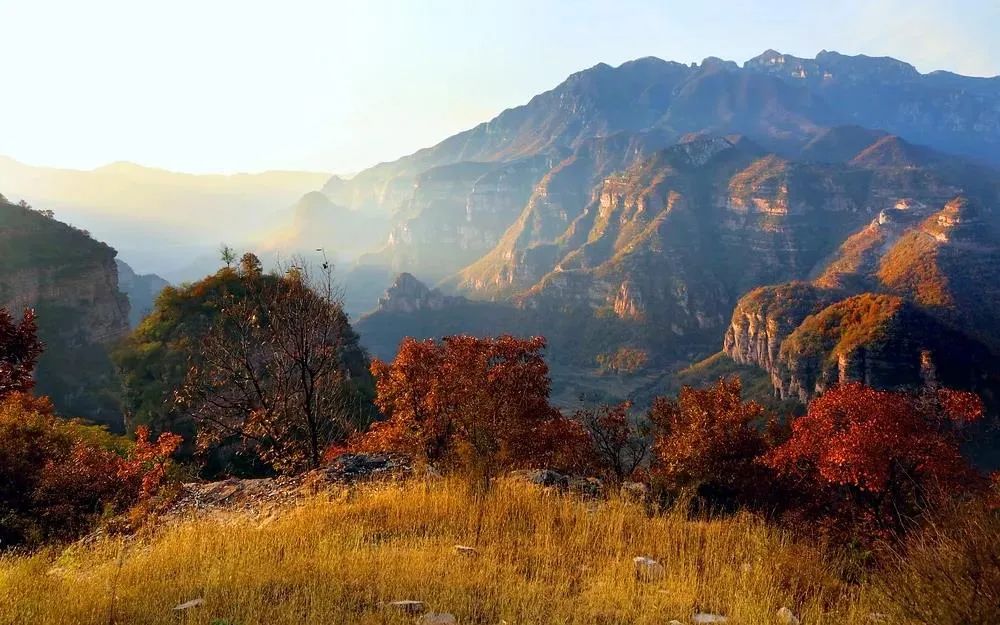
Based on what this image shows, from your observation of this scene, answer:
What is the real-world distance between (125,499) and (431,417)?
29.7ft

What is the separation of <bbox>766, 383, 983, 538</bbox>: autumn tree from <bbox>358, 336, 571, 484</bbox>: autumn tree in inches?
323

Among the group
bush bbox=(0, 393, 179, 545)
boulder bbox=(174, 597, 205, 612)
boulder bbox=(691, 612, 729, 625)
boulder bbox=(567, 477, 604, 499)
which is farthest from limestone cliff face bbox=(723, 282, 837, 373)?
boulder bbox=(174, 597, 205, 612)

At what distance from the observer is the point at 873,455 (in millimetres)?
12930

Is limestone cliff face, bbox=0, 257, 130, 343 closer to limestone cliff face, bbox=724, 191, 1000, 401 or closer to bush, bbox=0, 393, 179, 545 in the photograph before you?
bush, bbox=0, 393, 179, 545

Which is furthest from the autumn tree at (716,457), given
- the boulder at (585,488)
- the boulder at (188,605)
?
the boulder at (188,605)

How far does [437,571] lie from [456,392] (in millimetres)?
11775

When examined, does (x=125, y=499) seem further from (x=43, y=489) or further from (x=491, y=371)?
(x=491, y=371)

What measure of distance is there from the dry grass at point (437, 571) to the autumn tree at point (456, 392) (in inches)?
290

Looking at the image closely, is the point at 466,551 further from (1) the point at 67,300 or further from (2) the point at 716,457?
(1) the point at 67,300

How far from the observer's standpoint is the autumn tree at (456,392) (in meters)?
17.9

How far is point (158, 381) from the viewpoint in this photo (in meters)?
34.8

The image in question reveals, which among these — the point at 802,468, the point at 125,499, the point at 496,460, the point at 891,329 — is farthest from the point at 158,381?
the point at 891,329

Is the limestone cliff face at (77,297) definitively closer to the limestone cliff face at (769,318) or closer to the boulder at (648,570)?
the boulder at (648,570)

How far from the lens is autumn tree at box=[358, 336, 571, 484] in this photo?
17.9m
